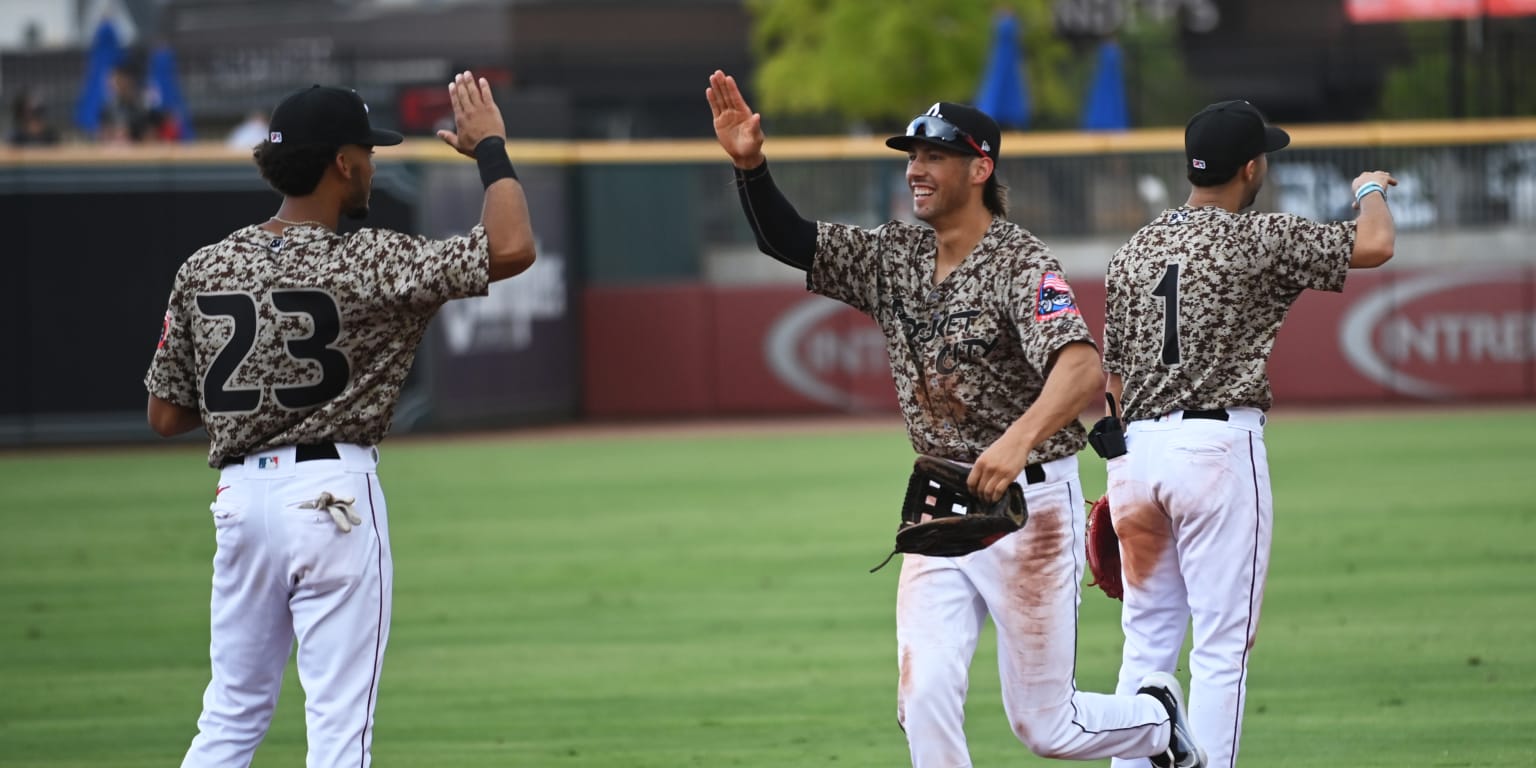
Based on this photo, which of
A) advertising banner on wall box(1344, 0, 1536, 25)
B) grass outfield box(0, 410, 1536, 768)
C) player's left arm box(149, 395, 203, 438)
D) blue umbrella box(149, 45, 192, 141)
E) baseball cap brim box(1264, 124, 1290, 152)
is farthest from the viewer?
advertising banner on wall box(1344, 0, 1536, 25)

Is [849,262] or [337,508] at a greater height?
[849,262]

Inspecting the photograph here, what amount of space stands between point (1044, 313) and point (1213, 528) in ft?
3.82

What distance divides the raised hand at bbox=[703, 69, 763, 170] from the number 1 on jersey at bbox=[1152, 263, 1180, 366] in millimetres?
1414

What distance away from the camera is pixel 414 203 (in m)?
20.6

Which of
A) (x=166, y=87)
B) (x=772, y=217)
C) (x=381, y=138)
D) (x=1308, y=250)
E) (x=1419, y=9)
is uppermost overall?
(x=1419, y=9)

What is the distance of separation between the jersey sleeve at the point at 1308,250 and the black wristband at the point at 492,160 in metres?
2.45

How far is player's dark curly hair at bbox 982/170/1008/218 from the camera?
5852 millimetres

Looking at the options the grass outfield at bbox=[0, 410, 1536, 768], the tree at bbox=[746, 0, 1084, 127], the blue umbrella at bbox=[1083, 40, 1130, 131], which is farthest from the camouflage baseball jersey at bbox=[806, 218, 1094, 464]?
the tree at bbox=[746, 0, 1084, 127]

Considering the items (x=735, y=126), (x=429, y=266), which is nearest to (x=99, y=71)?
(x=735, y=126)

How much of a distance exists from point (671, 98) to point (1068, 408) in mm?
37109

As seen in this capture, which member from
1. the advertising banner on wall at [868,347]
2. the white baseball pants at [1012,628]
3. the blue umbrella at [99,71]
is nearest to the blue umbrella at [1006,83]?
the advertising banner on wall at [868,347]

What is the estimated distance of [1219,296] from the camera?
6242 mm

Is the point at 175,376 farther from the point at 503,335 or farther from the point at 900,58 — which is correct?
the point at 900,58

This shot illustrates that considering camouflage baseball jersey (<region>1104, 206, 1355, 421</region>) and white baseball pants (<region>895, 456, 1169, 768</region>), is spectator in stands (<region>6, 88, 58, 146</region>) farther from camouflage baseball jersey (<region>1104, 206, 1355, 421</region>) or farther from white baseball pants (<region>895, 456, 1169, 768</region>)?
white baseball pants (<region>895, 456, 1169, 768</region>)
